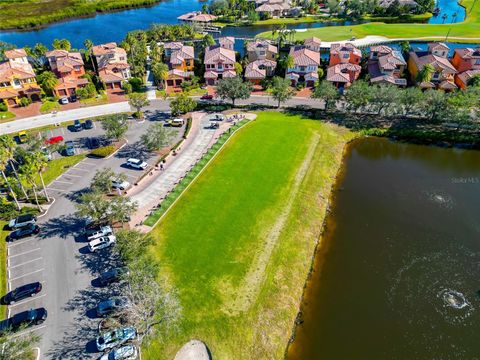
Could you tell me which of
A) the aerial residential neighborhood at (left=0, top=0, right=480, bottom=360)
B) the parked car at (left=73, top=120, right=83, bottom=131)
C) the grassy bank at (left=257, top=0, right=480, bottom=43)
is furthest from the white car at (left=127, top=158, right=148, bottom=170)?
the grassy bank at (left=257, top=0, right=480, bottom=43)

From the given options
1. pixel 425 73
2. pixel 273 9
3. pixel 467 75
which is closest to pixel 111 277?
pixel 425 73

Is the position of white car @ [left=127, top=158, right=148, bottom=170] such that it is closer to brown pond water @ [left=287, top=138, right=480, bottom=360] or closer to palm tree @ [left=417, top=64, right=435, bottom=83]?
brown pond water @ [left=287, top=138, right=480, bottom=360]

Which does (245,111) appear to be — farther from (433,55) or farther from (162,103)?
(433,55)

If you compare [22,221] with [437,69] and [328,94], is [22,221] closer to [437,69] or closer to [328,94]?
[328,94]

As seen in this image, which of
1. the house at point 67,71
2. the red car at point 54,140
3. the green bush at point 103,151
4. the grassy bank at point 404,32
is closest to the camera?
the green bush at point 103,151

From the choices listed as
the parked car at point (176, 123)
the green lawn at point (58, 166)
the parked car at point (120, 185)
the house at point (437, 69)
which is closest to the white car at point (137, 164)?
the parked car at point (120, 185)

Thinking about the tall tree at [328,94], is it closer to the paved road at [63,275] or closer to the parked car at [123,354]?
the paved road at [63,275]

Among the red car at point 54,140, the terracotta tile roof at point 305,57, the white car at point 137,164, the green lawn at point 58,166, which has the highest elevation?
the terracotta tile roof at point 305,57
